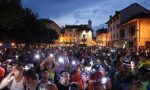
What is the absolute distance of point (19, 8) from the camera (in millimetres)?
41625

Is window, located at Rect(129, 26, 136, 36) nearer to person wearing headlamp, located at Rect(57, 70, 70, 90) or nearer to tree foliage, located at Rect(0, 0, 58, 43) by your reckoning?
tree foliage, located at Rect(0, 0, 58, 43)

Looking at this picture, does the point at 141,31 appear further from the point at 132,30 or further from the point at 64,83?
the point at 64,83

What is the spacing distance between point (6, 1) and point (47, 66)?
26115 mm

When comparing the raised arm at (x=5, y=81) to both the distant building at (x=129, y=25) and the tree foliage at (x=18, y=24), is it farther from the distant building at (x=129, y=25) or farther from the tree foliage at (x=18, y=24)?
the distant building at (x=129, y=25)

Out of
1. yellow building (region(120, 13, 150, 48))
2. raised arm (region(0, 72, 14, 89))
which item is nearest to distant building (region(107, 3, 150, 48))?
yellow building (region(120, 13, 150, 48))

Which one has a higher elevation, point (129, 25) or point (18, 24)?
point (129, 25)

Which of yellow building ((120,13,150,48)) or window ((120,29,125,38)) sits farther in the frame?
window ((120,29,125,38))

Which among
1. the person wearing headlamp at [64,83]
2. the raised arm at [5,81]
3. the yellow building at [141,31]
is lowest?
the person wearing headlamp at [64,83]

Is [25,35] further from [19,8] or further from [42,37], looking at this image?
[19,8]

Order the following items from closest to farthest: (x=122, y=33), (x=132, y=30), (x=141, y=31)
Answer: (x=141, y=31), (x=132, y=30), (x=122, y=33)

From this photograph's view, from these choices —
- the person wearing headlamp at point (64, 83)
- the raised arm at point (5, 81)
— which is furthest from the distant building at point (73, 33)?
the raised arm at point (5, 81)

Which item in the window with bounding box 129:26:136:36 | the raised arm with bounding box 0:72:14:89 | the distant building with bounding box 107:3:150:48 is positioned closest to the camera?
the raised arm with bounding box 0:72:14:89

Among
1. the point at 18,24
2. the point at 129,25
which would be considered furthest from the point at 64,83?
the point at 129,25

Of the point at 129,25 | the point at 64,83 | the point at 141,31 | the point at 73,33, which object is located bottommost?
the point at 64,83
